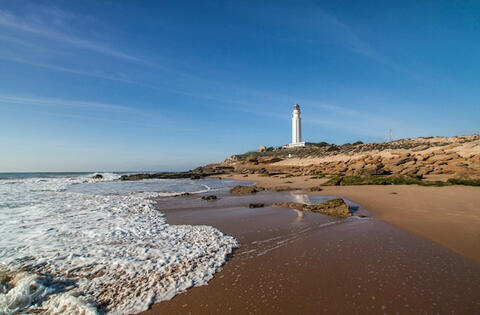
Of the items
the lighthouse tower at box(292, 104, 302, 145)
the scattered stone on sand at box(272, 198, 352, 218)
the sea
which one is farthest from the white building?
the sea

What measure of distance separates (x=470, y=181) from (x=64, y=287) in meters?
14.7

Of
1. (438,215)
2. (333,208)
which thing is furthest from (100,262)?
(438,215)

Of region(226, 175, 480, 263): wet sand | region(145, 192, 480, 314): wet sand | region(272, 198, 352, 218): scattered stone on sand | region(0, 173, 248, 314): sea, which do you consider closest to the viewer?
region(145, 192, 480, 314): wet sand

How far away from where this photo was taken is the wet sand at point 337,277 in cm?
247

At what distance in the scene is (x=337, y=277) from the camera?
3035 millimetres

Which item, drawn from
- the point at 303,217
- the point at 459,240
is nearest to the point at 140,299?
the point at 303,217

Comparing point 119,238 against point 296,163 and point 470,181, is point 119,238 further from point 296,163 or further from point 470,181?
point 296,163

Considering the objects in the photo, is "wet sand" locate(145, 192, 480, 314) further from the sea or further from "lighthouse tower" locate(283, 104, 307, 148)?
"lighthouse tower" locate(283, 104, 307, 148)

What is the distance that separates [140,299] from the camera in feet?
8.84

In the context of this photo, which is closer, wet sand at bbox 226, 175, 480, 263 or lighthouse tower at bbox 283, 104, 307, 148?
wet sand at bbox 226, 175, 480, 263

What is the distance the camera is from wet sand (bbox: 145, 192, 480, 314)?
2469 millimetres

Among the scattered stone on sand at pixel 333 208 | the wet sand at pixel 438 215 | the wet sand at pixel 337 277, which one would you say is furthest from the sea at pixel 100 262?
the wet sand at pixel 438 215

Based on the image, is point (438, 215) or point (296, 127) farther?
point (296, 127)

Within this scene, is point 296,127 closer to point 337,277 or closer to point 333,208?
point 333,208
